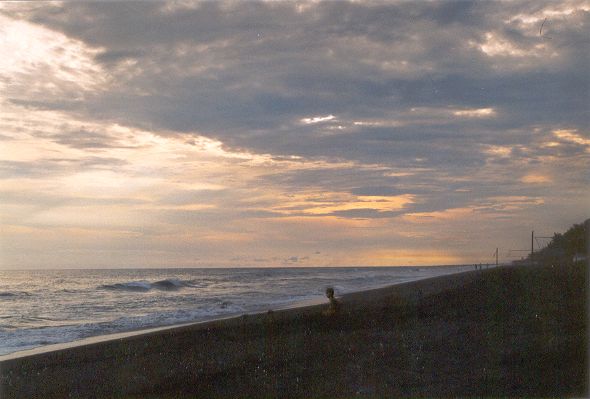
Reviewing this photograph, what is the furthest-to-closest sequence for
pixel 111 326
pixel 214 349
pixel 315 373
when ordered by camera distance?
pixel 111 326
pixel 214 349
pixel 315 373

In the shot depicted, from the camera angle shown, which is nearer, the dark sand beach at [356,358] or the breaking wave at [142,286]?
the dark sand beach at [356,358]

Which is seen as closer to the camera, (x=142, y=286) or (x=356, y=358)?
(x=356, y=358)

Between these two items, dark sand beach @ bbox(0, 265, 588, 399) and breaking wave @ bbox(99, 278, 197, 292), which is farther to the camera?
breaking wave @ bbox(99, 278, 197, 292)

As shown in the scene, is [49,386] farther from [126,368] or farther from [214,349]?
[214,349]

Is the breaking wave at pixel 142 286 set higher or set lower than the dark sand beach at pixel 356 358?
lower

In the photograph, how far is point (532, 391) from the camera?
9711 mm

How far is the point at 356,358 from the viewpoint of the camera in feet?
40.9

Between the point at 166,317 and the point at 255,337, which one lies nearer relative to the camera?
the point at 255,337

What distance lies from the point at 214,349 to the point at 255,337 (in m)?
1.73

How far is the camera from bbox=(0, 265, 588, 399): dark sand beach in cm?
1044

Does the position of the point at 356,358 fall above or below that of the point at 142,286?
above

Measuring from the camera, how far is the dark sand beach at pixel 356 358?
34.2 feet

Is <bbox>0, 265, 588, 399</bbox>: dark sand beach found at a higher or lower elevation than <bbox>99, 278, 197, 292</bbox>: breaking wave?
higher

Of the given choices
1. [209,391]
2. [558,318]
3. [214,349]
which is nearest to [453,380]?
[209,391]
